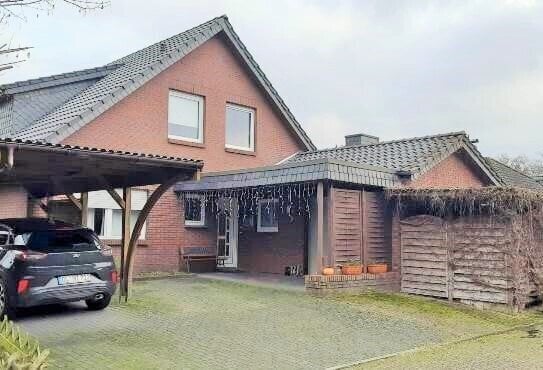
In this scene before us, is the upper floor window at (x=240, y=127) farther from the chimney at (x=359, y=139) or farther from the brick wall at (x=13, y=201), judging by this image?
the brick wall at (x=13, y=201)

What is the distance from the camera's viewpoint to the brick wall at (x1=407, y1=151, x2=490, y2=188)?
17.2 meters

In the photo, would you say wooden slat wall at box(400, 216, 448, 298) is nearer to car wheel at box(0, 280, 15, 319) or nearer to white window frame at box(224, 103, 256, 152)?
white window frame at box(224, 103, 256, 152)

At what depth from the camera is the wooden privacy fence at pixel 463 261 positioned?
12.7 metres

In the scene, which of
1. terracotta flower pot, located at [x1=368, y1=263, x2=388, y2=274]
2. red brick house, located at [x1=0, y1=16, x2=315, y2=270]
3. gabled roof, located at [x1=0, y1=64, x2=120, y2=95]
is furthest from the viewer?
gabled roof, located at [x1=0, y1=64, x2=120, y2=95]

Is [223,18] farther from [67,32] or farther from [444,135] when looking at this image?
[67,32]

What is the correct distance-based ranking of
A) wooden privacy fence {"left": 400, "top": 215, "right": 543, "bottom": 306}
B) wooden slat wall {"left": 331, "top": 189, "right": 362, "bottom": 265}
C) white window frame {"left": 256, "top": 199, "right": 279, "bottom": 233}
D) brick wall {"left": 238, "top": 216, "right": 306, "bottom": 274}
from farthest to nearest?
white window frame {"left": 256, "top": 199, "right": 279, "bottom": 233}
brick wall {"left": 238, "top": 216, "right": 306, "bottom": 274}
wooden slat wall {"left": 331, "top": 189, "right": 362, "bottom": 265}
wooden privacy fence {"left": 400, "top": 215, "right": 543, "bottom": 306}

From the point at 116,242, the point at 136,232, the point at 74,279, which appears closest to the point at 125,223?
the point at 136,232

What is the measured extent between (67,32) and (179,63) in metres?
11.4

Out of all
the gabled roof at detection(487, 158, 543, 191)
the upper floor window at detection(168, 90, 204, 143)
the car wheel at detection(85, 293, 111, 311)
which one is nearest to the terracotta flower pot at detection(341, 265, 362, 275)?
the car wheel at detection(85, 293, 111, 311)

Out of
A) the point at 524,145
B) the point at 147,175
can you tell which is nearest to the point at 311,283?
the point at 147,175

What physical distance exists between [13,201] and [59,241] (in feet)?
15.9

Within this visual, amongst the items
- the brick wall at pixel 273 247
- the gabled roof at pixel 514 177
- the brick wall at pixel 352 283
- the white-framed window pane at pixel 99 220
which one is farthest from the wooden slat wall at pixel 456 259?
the gabled roof at pixel 514 177

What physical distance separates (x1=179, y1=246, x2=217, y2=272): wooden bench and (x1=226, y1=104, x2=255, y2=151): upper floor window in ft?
11.3

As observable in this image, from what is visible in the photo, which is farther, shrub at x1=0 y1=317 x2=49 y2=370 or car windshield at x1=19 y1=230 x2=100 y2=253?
car windshield at x1=19 y1=230 x2=100 y2=253
